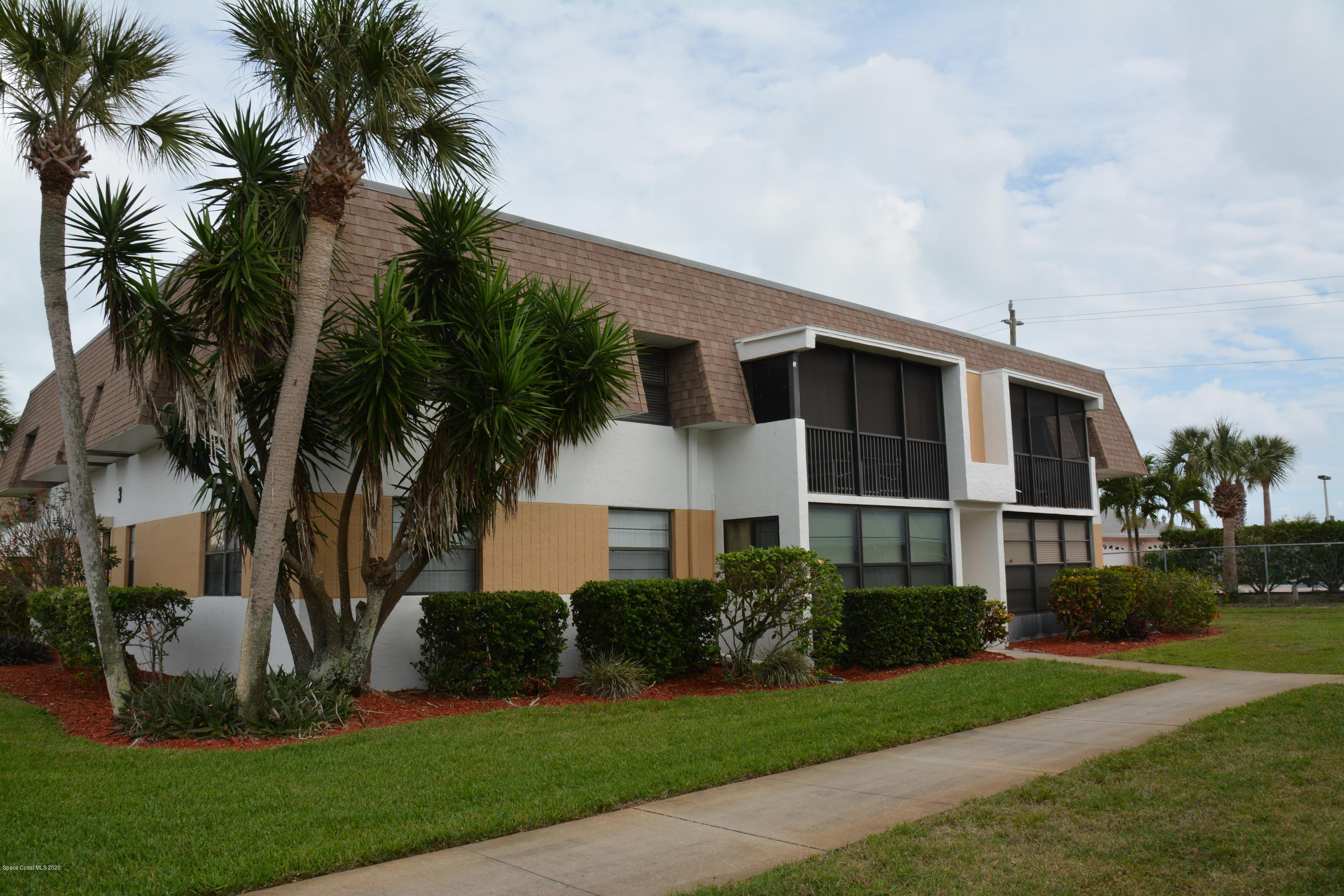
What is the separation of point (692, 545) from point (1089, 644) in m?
7.99

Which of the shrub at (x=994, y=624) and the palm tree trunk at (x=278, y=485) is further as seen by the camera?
the shrub at (x=994, y=624)

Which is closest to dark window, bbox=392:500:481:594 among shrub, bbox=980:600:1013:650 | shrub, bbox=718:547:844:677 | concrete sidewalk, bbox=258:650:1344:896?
shrub, bbox=718:547:844:677

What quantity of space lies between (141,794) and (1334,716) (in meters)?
10.2

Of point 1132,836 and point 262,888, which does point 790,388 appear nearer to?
point 1132,836

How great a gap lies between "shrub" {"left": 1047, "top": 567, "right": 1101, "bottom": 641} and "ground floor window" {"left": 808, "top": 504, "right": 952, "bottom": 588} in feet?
8.67

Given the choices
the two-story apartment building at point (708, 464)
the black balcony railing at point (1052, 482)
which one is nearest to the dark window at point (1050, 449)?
the black balcony railing at point (1052, 482)

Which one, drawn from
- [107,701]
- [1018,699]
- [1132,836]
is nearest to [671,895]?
[1132,836]

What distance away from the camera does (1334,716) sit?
8969 mm

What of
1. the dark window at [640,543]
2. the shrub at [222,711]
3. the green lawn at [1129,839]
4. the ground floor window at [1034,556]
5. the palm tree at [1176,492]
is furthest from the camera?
the palm tree at [1176,492]

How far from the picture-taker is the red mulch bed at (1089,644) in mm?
16734

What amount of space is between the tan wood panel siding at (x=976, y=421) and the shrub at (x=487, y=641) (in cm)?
1003

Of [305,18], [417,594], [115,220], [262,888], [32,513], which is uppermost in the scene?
[305,18]

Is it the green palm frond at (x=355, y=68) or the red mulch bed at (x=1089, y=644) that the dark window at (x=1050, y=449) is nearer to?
the red mulch bed at (x=1089, y=644)

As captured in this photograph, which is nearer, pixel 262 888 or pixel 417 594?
pixel 262 888
